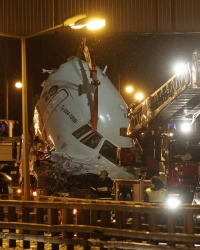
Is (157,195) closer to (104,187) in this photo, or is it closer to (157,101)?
(157,101)

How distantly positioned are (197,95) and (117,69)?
21143 mm

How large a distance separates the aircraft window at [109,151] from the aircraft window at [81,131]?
811mm

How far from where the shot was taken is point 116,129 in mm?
21047

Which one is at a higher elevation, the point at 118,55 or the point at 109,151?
the point at 118,55

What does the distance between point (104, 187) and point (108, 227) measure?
7774mm

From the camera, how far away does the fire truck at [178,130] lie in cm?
1353

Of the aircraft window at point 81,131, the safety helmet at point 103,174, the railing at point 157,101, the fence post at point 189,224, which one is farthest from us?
the aircraft window at point 81,131

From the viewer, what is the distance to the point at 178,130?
1484 centimetres

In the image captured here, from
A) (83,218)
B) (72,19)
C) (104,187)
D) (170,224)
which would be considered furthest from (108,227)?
(104,187)

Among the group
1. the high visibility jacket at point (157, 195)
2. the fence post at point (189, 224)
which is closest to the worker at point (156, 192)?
the high visibility jacket at point (157, 195)

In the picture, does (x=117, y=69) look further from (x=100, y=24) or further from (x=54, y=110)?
(x=100, y=24)

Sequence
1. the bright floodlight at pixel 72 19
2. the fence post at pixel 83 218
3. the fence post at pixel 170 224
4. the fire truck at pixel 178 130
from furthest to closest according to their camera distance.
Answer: the bright floodlight at pixel 72 19, the fire truck at pixel 178 130, the fence post at pixel 83 218, the fence post at pixel 170 224

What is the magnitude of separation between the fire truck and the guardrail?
103 inches

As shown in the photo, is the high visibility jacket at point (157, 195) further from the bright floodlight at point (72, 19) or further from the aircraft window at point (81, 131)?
the aircraft window at point (81, 131)
